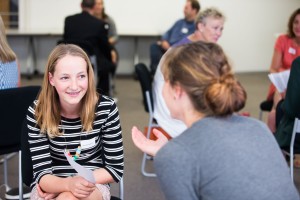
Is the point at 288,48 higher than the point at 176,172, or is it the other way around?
the point at 176,172

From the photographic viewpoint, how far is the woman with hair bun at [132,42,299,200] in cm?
111

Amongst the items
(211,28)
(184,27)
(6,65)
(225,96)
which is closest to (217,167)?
(225,96)

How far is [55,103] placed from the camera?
184 centimetres

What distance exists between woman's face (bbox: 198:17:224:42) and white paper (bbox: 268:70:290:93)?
538 millimetres

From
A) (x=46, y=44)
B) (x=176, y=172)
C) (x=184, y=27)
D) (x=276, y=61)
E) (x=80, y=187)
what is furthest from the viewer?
(x=46, y=44)

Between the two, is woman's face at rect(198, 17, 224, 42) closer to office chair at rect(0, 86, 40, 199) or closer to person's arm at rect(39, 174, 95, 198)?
office chair at rect(0, 86, 40, 199)

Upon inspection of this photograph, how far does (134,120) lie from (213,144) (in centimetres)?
385

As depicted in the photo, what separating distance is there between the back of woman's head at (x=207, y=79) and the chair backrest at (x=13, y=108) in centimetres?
132

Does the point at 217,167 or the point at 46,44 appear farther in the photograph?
the point at 46,44

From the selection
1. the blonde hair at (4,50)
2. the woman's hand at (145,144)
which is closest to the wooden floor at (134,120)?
the blonde hair at (4,50)

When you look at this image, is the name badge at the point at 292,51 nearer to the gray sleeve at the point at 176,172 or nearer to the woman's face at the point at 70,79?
the woman's face at the point at 70,79

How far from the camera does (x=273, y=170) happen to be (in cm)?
116

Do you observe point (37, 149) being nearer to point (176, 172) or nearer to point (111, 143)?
point (111, 143)

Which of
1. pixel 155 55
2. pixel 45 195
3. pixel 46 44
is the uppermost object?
pixel 45 195
